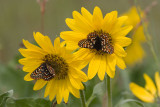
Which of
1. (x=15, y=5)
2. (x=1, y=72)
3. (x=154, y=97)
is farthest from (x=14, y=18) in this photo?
(x=154, y=97)

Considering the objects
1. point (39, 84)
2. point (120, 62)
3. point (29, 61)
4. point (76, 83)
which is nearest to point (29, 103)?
point (39, 84)

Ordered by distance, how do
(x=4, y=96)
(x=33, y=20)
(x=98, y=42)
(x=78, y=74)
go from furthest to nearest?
(x=33, y=20)
(x=98, y=42)
(x=4, y=96)
(x=78, y=74)

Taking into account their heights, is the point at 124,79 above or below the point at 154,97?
above

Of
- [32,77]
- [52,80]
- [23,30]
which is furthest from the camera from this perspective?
[23,30]

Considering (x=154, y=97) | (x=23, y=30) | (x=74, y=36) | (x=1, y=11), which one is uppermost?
(x=1, y=11)

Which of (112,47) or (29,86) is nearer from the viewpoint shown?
(112,47)

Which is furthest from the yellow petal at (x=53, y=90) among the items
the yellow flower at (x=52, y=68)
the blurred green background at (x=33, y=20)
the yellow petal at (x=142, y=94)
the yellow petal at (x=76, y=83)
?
the blurred green background at (x=33, y=20)

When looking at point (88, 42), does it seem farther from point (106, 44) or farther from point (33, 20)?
point (33, 20)

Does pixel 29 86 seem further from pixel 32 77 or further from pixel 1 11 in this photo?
pixel 1 11
